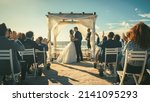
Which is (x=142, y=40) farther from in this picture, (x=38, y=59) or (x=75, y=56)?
(x=75, y=56)

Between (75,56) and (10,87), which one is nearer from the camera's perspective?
(10,87)

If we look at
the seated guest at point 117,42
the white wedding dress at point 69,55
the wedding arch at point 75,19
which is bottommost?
the white wedding dress at point 69,55

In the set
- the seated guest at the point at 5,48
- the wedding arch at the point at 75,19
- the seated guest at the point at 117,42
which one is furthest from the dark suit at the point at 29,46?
the wedding arch at the point at 75,19

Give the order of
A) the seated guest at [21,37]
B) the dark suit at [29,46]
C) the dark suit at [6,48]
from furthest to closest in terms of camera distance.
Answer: the seated guest at [21,37] < the dark suit at [29,46] < the dark suit at [6,48]

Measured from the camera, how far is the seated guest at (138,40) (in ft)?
17.7

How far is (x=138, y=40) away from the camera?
5.52 m

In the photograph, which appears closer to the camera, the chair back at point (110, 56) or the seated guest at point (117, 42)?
the chair back at point (110, 56)

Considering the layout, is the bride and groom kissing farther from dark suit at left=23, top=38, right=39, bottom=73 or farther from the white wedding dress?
dark suit at left=23, top=38, right=39, bottom=73

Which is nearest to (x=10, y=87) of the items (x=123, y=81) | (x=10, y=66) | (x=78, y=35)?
(x=10, y=66)

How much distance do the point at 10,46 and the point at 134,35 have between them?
1.97m

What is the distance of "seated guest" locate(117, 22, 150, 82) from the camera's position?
538cm

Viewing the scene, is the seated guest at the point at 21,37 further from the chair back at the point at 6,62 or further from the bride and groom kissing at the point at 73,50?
the bride and groom kissing at the point at 73,50

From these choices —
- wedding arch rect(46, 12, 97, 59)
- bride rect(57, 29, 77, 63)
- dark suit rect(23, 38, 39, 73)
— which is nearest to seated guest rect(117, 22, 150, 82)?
dark suit rect(23, 38, 39, 73)

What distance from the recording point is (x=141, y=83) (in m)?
5.68
